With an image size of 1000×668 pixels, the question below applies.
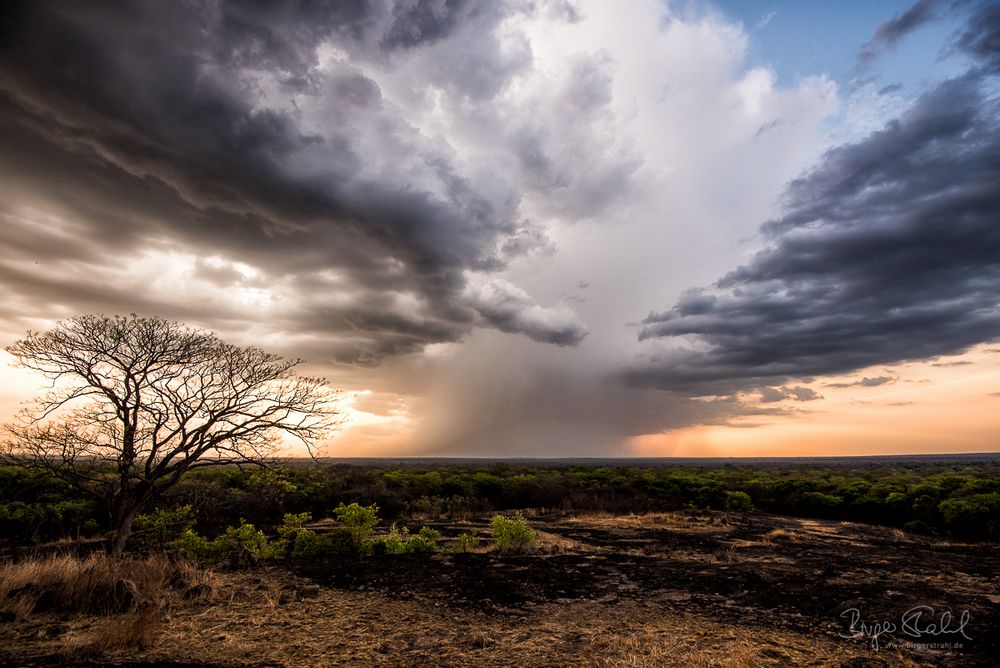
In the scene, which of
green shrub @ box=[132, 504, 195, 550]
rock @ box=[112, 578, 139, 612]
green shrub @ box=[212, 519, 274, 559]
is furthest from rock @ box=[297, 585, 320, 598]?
green shrub @ box=[132, 504, 195, 550]

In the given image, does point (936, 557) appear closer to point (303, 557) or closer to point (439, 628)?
point (439, 628)

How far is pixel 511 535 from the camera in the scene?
16047 mm

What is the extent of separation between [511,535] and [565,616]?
724 cm

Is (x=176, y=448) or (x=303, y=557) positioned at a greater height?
(x=176, y=448)

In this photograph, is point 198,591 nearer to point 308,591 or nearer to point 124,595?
point 124,595

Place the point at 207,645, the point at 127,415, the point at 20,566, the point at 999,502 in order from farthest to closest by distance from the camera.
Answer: the point at 999,502
the point at 127,415
the point at 20,566
the point at 207,645

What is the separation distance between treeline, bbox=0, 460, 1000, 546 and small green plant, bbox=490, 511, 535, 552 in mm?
6140

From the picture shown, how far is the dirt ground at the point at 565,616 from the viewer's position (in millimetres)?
6922

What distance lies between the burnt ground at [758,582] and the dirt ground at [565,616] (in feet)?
0.18

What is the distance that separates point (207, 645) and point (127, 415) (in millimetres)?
8183

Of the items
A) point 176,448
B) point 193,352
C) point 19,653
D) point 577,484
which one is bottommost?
point 577,484

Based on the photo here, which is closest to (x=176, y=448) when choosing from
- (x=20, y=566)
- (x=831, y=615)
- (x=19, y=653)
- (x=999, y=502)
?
(x=20, y=566)

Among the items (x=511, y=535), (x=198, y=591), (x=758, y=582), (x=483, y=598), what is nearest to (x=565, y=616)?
(x=483, y=598)

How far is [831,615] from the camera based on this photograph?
8.76 metres
